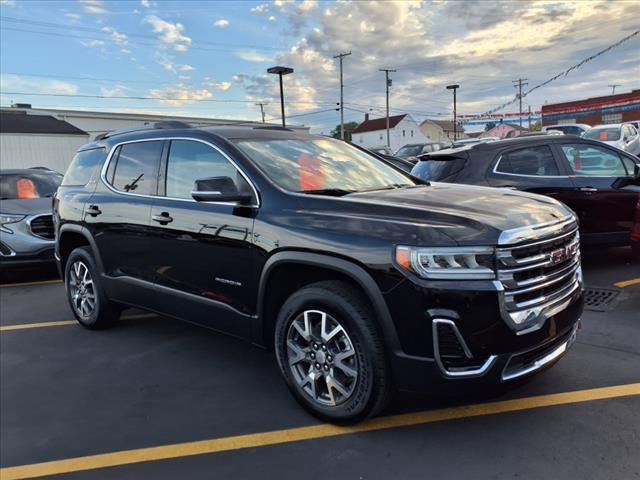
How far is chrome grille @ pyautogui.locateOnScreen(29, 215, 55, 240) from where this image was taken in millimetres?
7535

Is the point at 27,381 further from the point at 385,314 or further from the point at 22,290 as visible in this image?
the point at 22,290

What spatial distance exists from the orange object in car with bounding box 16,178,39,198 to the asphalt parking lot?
4.52m

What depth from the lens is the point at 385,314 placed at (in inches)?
108

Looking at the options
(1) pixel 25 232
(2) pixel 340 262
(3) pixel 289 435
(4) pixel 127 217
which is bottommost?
(3) pixel 289 435

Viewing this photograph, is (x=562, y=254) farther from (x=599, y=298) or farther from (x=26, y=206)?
(x=26, y=206)

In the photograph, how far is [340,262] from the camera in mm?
2902

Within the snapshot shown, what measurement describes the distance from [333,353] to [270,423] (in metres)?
0.65

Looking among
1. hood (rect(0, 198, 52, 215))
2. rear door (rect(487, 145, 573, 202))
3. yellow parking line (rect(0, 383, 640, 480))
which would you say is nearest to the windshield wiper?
yellow parking line (rect(0, 383, 640, 480))

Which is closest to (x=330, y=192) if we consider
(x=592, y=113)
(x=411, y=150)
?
(x=411, y=150)

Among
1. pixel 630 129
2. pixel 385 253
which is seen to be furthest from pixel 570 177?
pixel 630 129

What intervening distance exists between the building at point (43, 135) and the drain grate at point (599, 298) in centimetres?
2674

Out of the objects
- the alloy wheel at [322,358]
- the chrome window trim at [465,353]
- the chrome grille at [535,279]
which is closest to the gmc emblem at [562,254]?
the chrome grille at [535,279]

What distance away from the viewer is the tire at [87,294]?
502 centimetres

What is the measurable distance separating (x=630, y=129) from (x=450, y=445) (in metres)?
Result: 17.7
